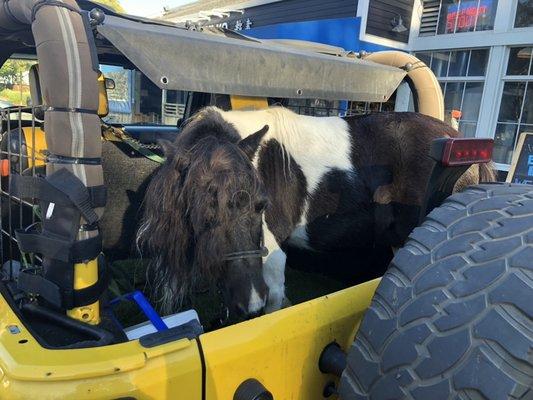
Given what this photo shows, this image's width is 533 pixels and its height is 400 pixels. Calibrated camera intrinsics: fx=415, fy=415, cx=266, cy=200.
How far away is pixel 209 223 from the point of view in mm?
1834

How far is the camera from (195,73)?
68.5 inches

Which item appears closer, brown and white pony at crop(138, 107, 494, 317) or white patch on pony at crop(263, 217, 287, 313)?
brown and white pony at crop(138, 107, 494, 317)

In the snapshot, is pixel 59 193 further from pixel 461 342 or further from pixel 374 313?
pixel 461 342

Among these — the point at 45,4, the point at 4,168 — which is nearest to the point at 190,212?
the point at 45,4

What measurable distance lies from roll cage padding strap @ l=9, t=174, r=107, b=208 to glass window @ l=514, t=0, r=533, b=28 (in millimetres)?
10080

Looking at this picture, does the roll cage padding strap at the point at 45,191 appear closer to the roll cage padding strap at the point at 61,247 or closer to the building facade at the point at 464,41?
the roll cage padding strap at the point at 61,247

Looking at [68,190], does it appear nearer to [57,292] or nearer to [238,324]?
[57,292]

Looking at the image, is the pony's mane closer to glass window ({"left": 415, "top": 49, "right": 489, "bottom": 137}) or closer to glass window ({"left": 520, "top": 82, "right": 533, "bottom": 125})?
glass window ({"left": 520, "top": 82, "right": 533, "bottom": 125})

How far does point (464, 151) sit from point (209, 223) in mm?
1069

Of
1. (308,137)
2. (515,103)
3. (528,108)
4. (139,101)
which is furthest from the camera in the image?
(515,103)

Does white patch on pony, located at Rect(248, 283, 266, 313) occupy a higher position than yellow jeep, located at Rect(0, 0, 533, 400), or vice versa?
yellow jeep, located at Rect(0, 0, 533, 400)

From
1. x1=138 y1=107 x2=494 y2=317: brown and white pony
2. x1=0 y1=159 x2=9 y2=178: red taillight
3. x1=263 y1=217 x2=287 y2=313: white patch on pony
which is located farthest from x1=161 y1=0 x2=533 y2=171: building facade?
x1=263 y1=217 x2=287 y2=313: white patch on pony

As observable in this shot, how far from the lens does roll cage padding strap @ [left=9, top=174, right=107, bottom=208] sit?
129 centimetres

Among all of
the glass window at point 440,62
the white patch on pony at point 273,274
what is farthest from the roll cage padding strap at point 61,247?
the glass window at point 440,62
